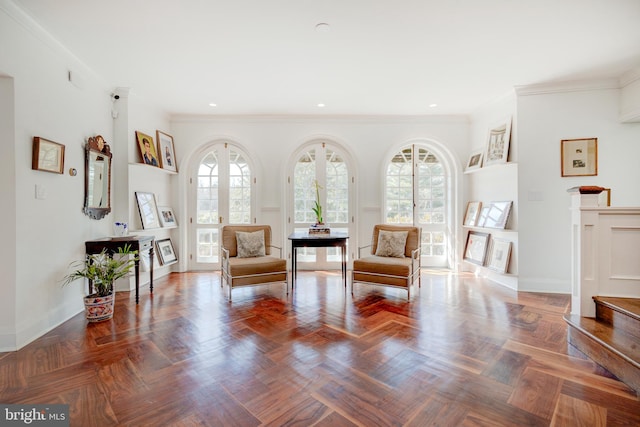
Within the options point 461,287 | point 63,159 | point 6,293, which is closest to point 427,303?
point 461,287

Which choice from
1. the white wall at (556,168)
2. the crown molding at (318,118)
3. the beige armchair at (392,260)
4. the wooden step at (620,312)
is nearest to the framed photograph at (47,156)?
the crown molding at (318,118)

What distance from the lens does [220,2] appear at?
2.19 meters

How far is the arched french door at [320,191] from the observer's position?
5008mm

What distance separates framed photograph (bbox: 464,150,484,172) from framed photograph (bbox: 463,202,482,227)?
24.1 inches

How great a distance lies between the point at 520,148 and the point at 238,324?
4314 mm

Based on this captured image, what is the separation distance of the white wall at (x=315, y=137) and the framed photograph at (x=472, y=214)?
2.51 ft

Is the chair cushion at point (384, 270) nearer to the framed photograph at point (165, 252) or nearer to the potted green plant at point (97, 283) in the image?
the potted green plant at point (97, 283)

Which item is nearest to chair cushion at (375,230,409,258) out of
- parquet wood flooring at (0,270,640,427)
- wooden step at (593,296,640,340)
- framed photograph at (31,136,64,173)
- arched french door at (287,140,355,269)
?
parquet wood flooring at (0,270,640,427)

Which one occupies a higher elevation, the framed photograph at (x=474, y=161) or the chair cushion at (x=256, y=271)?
the framed photograph at (x=474, y=161)

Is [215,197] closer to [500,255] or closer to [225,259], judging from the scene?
[225,259]

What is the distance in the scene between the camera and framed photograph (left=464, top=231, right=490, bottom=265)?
14.4 feet

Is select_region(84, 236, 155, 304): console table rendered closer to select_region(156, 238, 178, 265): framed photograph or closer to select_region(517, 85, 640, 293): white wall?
select_region(156, 238, 178, 265): framed photograph

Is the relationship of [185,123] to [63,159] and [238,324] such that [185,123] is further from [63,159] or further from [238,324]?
[238,324]

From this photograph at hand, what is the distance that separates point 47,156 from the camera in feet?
8.68
